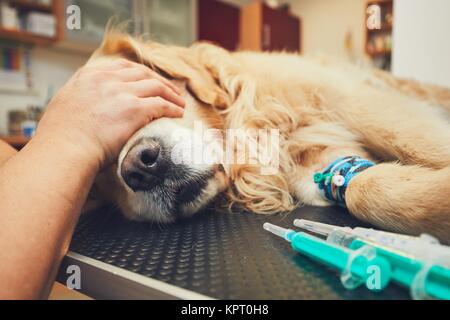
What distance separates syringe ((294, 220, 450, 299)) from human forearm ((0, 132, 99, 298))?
17.6 inches

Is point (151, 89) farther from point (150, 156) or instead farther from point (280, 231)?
point (280, 231)

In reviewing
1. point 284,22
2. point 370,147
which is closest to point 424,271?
point 370,147

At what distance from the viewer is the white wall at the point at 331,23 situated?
4762mm

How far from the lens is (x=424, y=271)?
0.40 meters

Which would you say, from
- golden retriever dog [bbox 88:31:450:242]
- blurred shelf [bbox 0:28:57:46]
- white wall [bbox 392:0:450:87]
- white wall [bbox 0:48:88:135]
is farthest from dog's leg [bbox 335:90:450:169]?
white wall [bbox 0:48:88:135]

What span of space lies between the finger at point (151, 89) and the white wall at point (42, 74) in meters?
3.12

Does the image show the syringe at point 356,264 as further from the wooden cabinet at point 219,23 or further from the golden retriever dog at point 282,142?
the wooden cabinet at point 219,23

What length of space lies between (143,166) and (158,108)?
0.17m

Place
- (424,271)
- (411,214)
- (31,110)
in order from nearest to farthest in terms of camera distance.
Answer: (424,271) → (411,214) → (31,110)

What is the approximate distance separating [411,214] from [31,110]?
366 cm

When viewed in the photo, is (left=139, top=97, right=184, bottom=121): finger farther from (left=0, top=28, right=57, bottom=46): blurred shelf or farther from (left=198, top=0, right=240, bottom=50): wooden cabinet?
(left=198, top=0, right=240, bottom=50): wooden cabinet

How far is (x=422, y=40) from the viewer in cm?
172

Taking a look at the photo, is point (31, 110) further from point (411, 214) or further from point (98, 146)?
point (411, 214)

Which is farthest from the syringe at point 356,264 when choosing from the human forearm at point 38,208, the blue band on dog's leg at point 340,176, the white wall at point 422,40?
the white wall at point 422,40
